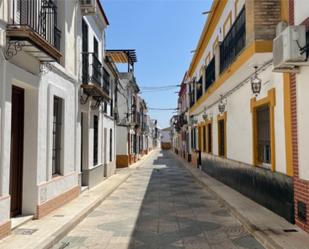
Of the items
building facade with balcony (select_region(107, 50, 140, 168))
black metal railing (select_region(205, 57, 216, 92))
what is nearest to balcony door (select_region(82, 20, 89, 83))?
black metal railing (select_region(205, 57, 216, 92))

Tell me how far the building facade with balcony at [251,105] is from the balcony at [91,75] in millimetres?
3881

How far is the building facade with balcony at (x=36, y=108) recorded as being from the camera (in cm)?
611

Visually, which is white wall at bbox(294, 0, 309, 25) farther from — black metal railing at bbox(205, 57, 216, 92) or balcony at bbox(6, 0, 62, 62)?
black metal railing at bbox(205, 57, 216, 92)

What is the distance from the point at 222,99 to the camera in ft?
48.8

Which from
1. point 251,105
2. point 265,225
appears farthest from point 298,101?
point 251,105

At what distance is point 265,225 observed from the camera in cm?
718

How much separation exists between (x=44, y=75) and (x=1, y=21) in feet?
7.42

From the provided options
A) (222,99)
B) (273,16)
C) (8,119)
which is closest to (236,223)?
(273,16)

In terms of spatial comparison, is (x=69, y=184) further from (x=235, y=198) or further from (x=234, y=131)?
(x=234, y=131)

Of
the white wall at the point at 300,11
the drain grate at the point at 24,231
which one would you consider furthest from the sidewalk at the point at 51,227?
the white wall at the point at 300,11

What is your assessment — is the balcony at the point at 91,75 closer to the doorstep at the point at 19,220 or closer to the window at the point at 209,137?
the doorstep at the point at 19,220

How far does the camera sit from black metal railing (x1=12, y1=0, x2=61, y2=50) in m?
6.90

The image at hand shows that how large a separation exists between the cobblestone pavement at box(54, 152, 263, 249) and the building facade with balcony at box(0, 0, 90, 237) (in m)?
1.09

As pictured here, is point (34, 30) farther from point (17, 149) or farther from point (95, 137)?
point (95, 137)
